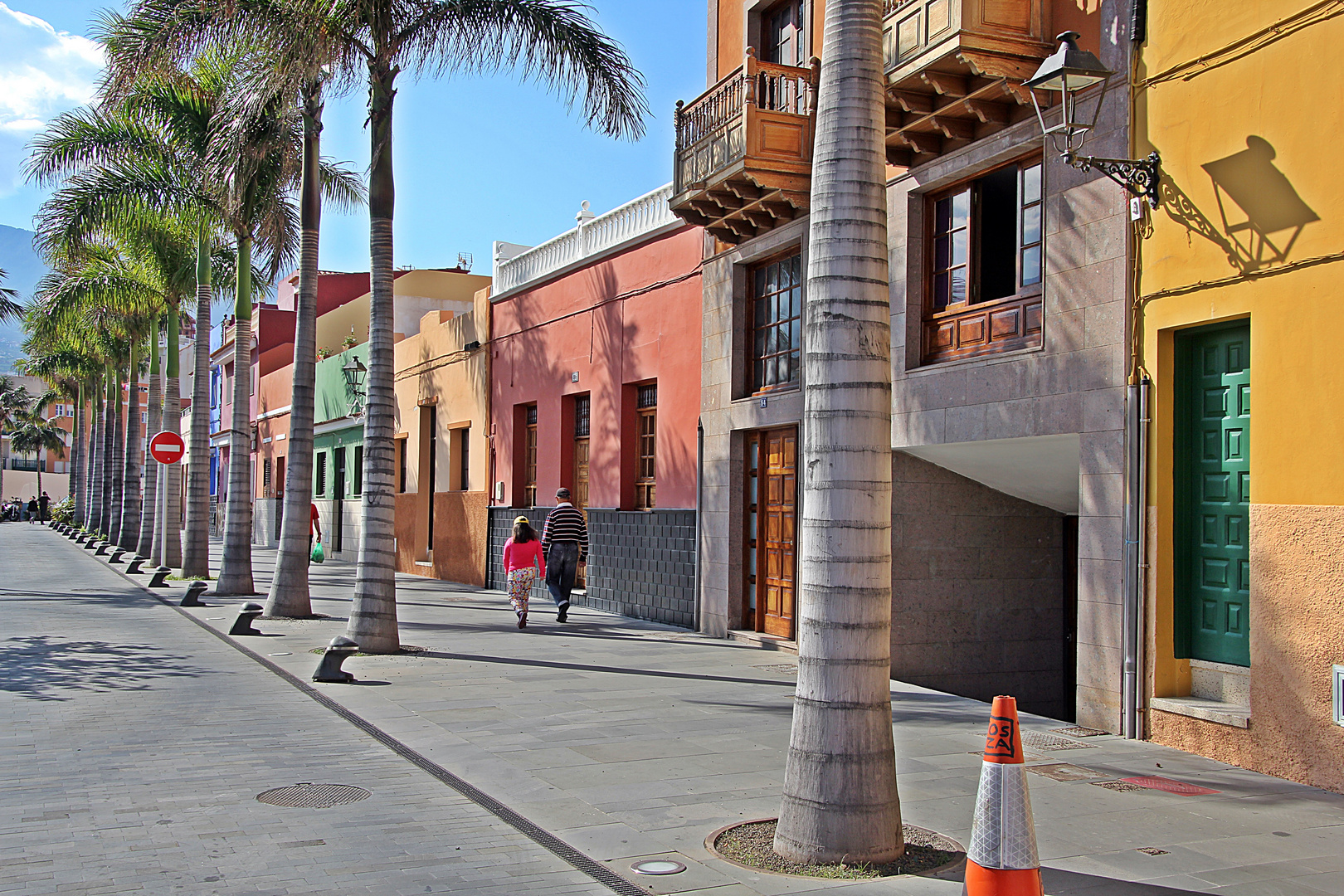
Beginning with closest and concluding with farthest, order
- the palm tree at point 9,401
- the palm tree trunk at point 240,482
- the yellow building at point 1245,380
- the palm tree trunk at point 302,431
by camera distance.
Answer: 1. the yellow building at point 1245,380
2. the palm tree trunk at point 302,431
3. the palm tree trunk at point 240,482
4. the palm tree at point 9,401

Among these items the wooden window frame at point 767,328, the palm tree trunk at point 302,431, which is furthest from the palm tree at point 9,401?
the wooden window frame at point 767,328

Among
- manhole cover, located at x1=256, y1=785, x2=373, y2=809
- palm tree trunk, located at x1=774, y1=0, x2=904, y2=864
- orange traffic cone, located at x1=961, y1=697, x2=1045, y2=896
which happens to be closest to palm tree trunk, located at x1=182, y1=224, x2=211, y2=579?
manhole cover, located at x1=256, y1=785, x2=373, y2=809

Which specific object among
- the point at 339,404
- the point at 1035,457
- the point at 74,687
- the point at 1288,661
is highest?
the point at 339,404

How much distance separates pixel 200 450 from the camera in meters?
22.0

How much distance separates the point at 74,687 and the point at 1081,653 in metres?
8.87

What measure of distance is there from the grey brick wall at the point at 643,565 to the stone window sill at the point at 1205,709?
7966 millimetres

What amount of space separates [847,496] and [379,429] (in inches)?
333

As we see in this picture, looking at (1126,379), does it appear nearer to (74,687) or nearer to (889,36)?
(889,36)

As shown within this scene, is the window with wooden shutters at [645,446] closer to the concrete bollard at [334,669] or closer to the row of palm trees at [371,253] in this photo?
the row of palm trees at [371,253]

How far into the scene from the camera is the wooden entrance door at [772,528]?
44.2ft

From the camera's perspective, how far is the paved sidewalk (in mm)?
5355

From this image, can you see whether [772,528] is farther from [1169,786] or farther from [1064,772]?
[1169,786]

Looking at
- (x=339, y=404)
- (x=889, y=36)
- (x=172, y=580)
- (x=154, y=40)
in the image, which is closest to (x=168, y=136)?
(x=154, y=40)

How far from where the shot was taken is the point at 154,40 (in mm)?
14875
